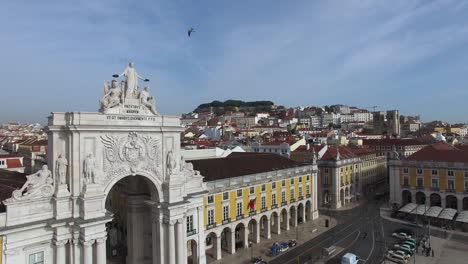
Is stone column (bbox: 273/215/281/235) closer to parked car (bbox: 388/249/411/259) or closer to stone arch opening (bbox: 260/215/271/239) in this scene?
stone arch opening (bbox: 260/215/271/239)

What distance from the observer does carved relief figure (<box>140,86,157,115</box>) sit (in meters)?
28.8

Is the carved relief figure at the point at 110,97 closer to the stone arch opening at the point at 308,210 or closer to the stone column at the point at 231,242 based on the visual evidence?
the stone column at the point at 231,242

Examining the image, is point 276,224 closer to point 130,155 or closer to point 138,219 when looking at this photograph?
point 138,219

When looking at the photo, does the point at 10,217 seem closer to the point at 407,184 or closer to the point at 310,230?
the point at 310,230

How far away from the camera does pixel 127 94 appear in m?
27.9

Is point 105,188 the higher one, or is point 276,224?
point 105,188

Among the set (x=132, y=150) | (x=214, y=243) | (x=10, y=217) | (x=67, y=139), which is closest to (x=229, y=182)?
(x=214, y=243)

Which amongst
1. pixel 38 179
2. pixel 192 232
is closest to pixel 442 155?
pixel 192 232

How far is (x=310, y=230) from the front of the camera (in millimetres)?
49969

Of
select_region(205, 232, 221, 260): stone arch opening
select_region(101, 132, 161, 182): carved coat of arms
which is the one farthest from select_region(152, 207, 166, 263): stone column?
select_region(205, 232, 221, 260): stone arch opening

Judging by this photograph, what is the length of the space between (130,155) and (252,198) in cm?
2000

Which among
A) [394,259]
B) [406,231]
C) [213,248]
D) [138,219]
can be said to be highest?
[138,219]

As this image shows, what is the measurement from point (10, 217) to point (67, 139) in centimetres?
597

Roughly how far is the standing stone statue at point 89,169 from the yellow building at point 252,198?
14935mm
